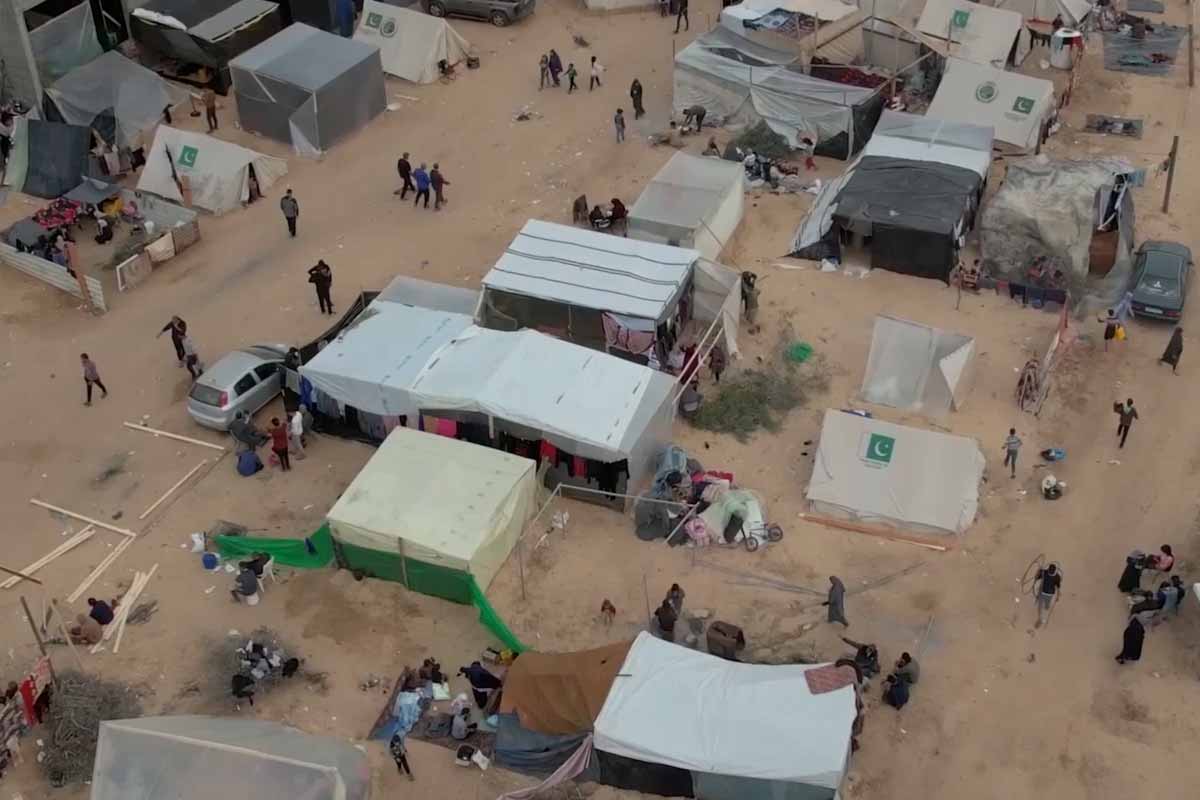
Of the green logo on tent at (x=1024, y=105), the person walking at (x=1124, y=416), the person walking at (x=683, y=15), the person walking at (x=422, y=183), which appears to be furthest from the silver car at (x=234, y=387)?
the person walking at (x=683, y=15)

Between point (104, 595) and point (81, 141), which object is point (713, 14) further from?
point (104, 595)

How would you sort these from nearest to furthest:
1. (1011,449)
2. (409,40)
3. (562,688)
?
(562,688) → (1011,449) → (409,40)

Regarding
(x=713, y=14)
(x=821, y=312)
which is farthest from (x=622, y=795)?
(x=713, y=14)

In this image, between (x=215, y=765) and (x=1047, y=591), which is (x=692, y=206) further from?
(x=215, y=765)

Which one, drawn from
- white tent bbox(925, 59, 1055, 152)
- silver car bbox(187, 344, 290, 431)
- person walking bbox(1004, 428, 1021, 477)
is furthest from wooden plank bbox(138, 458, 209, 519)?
white tent bbox(925, 59, 1055, 152)

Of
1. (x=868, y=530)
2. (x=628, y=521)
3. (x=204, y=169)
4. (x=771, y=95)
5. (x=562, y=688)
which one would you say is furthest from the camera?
(x=771, y=95)

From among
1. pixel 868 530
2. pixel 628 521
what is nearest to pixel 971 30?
pixel 868 530

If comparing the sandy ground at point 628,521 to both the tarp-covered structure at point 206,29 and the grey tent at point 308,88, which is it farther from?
the tarp-covered structure at point 206,29
